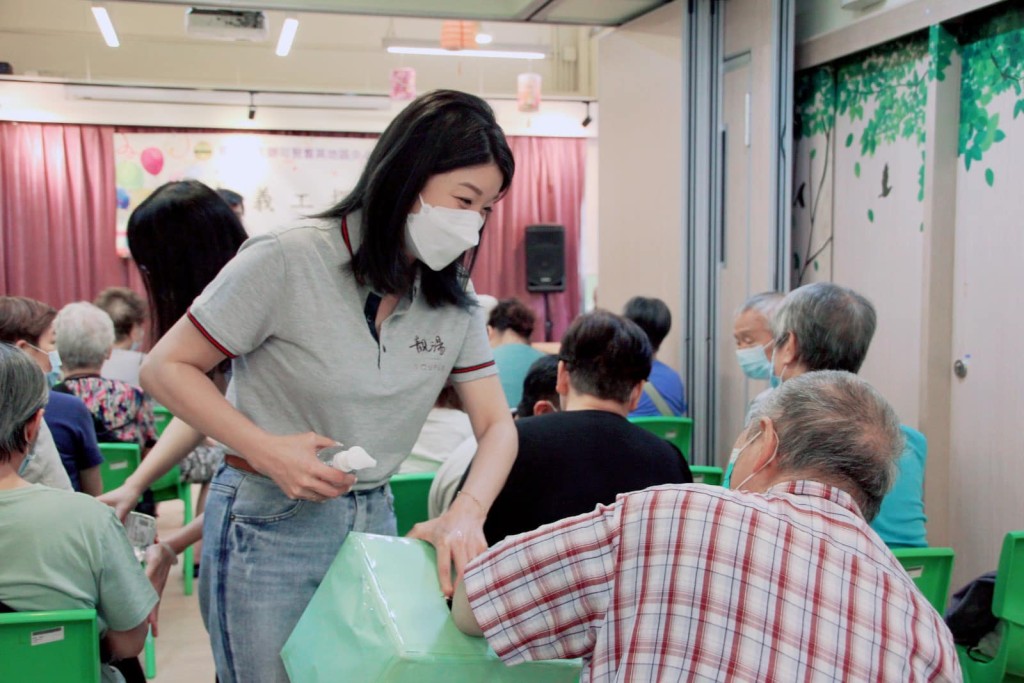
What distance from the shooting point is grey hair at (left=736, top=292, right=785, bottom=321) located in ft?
11.7

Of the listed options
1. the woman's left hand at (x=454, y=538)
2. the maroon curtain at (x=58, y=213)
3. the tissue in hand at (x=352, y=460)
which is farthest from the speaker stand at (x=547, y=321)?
the tissue in hand at (x=352, y=460)

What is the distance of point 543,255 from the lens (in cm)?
940

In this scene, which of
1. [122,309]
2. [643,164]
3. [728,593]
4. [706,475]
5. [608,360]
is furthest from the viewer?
[643,164]

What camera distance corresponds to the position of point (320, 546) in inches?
55.2

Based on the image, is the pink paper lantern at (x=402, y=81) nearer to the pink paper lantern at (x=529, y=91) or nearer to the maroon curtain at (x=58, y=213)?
the pink paper lantern at (x=529, y=91)

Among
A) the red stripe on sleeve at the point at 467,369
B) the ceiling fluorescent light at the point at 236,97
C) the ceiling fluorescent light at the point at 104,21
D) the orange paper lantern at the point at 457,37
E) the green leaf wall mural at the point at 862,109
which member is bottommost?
the red stripe on sleeve at the point at 467,369

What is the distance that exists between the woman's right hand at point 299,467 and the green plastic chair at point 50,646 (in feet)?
2.13

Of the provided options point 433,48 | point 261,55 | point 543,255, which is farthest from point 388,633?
point 261,55

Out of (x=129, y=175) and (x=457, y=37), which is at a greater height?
(x=457, y=37)

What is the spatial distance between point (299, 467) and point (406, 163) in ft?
1.43

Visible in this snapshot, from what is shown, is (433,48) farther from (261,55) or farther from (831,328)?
(831,328)

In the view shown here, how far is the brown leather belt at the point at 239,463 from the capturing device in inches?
54.7

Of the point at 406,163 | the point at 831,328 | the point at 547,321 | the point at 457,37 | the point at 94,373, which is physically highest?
the point at 457,37

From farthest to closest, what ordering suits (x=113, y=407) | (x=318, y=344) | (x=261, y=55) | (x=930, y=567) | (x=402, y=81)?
(x=261, y=55), (x=402, y=81), (x=113, y=407), (x=930, y=567), (x=318, y=344)
